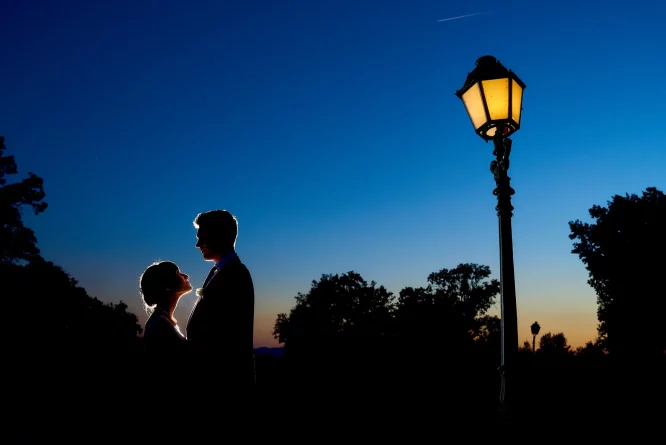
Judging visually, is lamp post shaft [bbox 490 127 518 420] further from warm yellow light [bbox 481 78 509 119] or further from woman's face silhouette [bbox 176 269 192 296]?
woman's face silhouette [bbox 176 269 192 296]

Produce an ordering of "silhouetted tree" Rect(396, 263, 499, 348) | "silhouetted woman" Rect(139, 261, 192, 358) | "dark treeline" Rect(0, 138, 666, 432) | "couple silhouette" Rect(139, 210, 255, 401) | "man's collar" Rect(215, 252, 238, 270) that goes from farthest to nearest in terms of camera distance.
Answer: "silhouetted tree" Rect(396, 263, 499, 348), "dark treeline" Rect(0, 138, 666, 432), "man's collar" Rect(215, 252, 238, 270), "silhouetted woman" Rect(139, 261, 192, 358), "couple silhouette" Rect(139, 210, 255, 401)

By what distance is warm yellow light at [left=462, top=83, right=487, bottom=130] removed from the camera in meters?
4.48

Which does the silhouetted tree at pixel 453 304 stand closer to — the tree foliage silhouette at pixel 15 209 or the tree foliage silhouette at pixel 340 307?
the tree foliage silhouette at pixel 340 307

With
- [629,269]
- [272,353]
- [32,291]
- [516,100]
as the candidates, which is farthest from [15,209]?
[629,269]

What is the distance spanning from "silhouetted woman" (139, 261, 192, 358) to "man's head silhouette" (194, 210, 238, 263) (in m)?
0.31

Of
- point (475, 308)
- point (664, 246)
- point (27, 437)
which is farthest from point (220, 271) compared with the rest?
point (475, 308)

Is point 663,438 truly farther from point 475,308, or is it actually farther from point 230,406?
point 475,308

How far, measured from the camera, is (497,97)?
4395mm

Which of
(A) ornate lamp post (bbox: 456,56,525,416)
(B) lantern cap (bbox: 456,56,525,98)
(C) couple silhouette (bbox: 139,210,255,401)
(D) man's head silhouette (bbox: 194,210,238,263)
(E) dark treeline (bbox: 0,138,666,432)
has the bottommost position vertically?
(E) dark treeline (bbox: 0,138,666,432)

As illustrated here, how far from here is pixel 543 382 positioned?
39.4ft

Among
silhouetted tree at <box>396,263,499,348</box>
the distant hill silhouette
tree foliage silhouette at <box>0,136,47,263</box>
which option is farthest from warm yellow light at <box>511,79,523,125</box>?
silhouetted tree at <box>396,263,499,348</box>

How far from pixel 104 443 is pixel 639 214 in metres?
37.6

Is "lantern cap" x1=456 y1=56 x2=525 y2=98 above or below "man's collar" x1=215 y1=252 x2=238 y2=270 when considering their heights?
above

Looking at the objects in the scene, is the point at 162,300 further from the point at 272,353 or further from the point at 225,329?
the point at 272,353
